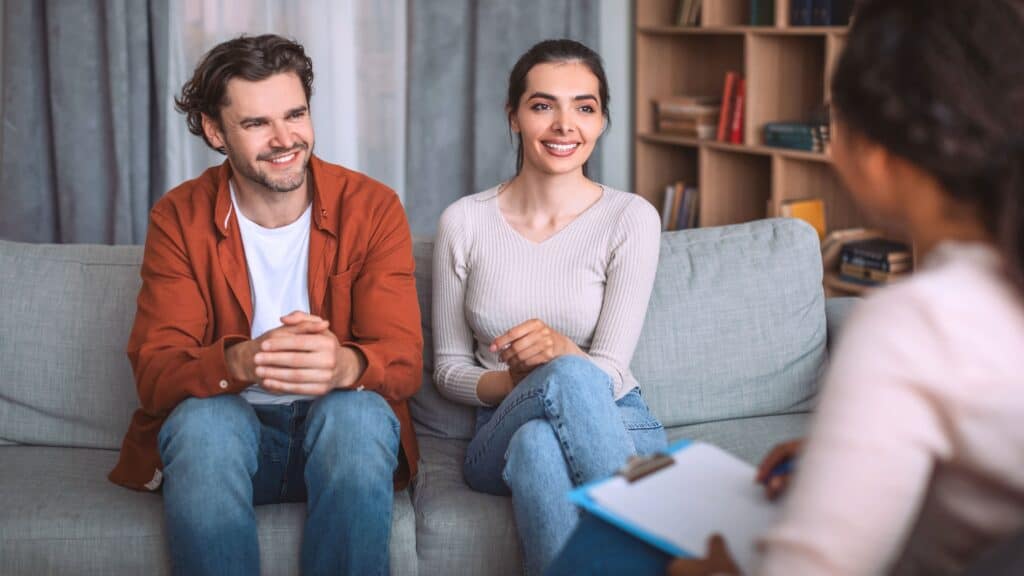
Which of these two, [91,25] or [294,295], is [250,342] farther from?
[91,25]

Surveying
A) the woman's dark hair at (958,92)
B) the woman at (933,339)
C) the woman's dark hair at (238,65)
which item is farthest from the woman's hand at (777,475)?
the woman's dark hair at (238,65)

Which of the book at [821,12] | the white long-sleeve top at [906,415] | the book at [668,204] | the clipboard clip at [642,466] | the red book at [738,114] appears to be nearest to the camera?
the white long-sleeve top at [906,415]

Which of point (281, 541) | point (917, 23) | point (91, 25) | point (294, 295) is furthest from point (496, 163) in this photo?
point (917, 23)

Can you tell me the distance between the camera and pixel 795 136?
3574 mm

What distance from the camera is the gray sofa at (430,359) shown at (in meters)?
2.02

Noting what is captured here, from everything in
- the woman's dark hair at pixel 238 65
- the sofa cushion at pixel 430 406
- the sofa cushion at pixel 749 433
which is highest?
the woman's dark hair at pixel 238 65

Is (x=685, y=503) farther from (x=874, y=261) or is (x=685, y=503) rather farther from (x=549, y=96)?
(x=874, y=261)

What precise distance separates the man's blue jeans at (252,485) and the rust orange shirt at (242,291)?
0.10m

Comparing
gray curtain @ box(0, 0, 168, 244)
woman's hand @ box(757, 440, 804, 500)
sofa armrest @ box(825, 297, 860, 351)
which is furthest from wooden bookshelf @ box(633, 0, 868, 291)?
woman's hand @ box(757, 440, 804, 500)

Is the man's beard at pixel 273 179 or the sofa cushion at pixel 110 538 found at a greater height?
the man's beard at pixel 273 179

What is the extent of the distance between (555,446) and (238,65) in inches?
35.4

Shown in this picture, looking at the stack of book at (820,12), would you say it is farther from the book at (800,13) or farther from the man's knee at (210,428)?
the man's knee at (210,428)

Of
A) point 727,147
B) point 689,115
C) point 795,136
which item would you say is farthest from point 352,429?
point 689,115

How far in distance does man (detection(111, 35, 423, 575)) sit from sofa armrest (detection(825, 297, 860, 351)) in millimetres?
897
